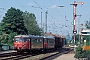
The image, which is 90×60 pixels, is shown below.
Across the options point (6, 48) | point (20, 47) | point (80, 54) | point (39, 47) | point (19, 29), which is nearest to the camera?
point (80, 54)

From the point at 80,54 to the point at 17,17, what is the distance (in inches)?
2601

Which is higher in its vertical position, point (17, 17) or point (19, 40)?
point (17, 17)

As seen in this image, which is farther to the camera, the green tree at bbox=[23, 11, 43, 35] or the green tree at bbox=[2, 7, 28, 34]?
the green tree at bbox=[23, 11, 43, 35]

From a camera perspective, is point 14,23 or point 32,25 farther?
point 32,25

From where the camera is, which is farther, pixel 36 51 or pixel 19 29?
pixel 19 29

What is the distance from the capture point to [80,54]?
30.2 metres

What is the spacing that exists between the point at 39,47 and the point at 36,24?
70.8 m

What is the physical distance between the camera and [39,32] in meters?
114

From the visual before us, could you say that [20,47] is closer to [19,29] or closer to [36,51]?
[36,51]

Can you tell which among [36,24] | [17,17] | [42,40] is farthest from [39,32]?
[42,40]

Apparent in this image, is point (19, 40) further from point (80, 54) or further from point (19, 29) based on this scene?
point (19, 29)

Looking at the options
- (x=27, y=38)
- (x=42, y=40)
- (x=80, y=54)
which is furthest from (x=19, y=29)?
(x=80, y=54)

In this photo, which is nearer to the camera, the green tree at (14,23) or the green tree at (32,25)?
the green tree at (14,23)

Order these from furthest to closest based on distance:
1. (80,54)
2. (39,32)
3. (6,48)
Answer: (39,32) → (6,48) → (80,54)
